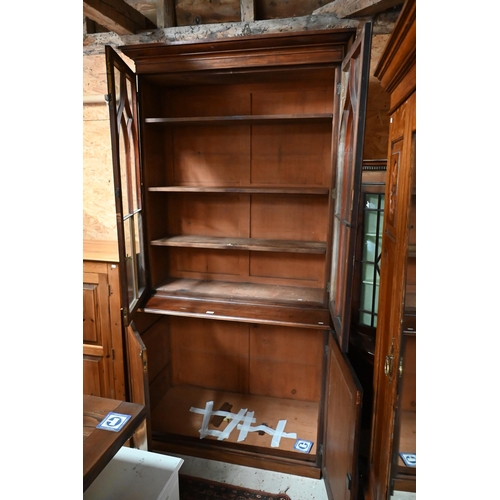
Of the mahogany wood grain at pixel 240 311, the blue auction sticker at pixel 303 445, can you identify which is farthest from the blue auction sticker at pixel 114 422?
the blue auction sticker at pixel 303 445

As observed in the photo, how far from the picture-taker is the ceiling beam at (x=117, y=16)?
6.03 feet

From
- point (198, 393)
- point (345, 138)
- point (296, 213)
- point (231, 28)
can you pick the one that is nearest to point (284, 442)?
point (198, 393)

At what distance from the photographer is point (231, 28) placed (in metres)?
2.07

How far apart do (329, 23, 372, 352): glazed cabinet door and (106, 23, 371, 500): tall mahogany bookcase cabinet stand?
25mm

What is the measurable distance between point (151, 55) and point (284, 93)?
0.79 metres

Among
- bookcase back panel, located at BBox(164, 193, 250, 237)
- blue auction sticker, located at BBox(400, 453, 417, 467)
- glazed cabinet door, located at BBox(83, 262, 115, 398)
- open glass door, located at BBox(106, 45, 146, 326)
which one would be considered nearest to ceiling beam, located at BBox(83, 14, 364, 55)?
open glass door, located at BBox(106, 45, 146, 326)

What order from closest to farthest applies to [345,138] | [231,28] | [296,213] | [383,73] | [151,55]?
1. [383,73]
2. [345,138]
3. [151,55]
4. [231,28]
5. [296,213]

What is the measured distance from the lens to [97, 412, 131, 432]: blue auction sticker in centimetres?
118

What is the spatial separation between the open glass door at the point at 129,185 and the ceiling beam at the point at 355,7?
115 centimetres

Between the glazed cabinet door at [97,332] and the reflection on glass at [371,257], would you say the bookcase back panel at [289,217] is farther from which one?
the glazed cabinet door at [97,332]

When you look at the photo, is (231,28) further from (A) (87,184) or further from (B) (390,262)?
(B) (390,262)

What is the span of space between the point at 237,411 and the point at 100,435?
1.41m

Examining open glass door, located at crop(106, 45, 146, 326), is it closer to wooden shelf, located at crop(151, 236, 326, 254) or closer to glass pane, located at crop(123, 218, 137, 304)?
glass pane, located at crop(123, 218, 137, 304)

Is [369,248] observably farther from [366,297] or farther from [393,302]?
[393,302]
